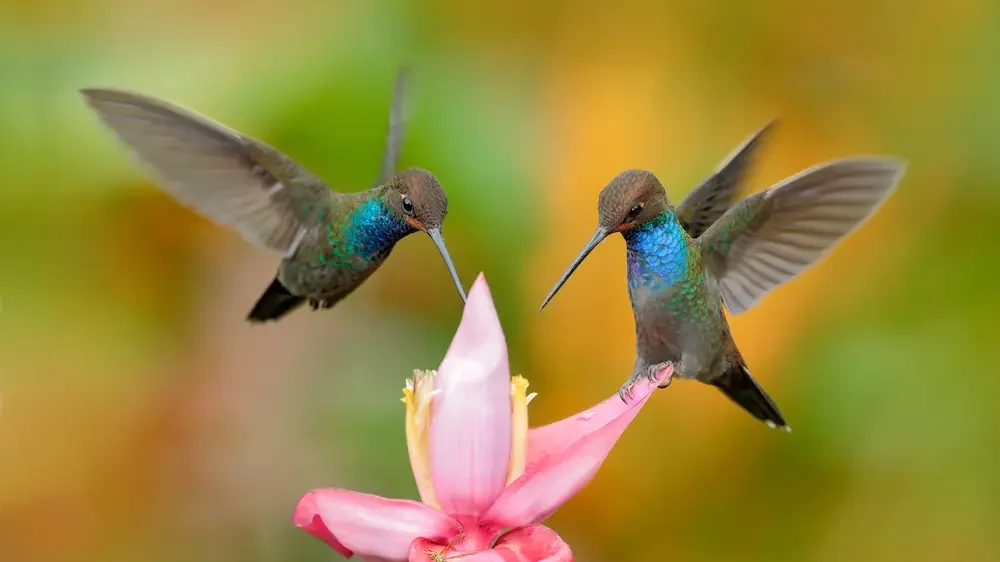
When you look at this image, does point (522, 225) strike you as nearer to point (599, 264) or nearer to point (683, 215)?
point (599, 264)

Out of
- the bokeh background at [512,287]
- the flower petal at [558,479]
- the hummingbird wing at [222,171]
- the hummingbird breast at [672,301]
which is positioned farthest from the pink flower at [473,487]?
the bokeh background at [512,287]

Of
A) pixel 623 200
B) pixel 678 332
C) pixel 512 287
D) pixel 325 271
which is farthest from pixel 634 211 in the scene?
pixel 512 287

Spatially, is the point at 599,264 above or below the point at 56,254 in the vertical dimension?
below

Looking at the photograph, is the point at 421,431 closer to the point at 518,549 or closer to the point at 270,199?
the point at 518,549

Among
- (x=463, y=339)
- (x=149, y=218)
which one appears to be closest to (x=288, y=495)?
(x=149, y=218)

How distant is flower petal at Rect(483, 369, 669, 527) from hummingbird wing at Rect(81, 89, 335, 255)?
27cm

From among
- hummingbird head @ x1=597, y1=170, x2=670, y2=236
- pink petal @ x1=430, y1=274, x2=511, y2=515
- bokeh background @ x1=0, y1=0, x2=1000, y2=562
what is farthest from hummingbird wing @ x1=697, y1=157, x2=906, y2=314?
bokeh background @ x1=0, y1=0, x2=1000, y2=562

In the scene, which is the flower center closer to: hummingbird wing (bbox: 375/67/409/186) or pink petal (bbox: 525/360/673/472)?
pink petal (bbox: 525/360/673/472)

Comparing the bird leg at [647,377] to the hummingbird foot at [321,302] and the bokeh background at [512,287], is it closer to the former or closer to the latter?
the hummingbird foot at [321,302]

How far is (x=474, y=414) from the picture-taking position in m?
0.46

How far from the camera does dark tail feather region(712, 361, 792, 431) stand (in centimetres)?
69

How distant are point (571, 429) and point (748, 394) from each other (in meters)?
0.22

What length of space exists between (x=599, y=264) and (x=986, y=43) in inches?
24.4

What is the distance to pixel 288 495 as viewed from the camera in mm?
1333
